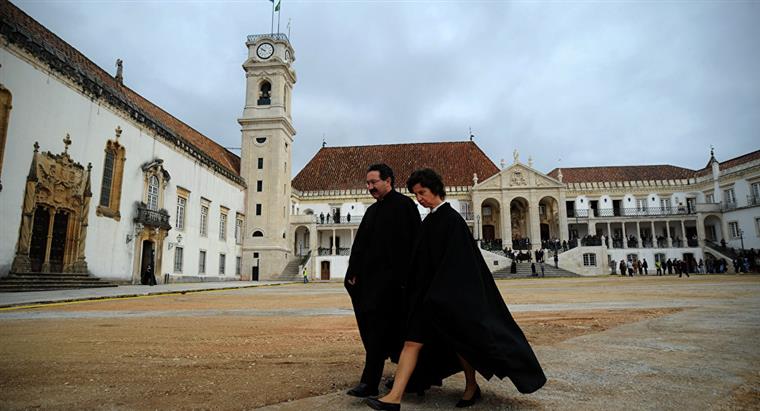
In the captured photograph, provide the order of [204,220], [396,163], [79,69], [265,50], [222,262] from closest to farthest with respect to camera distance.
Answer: [79,69] < [204,220] < [222,262] < [265,50] < [396,163]

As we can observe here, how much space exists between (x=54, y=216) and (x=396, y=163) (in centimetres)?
3765

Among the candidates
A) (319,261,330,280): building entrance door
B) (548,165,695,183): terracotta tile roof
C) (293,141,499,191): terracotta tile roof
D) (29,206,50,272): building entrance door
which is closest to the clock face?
(293,141,499,191): terracotta tile roof

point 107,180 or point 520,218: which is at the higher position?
point 520,218

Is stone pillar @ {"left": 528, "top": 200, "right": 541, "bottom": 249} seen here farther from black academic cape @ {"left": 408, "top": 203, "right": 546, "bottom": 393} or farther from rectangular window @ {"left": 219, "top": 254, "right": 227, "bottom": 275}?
black academic cape @ {"left": 408, "top": 203, "right": 546, "bottom": 393}

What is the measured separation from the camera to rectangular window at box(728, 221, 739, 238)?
4212 centimetres

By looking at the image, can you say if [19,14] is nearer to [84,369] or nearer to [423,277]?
[84,369]

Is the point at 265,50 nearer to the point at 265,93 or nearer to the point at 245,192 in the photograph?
the point at 265,93

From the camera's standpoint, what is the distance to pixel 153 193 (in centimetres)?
2588

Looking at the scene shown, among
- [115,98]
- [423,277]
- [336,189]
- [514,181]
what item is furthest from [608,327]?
[336,189]

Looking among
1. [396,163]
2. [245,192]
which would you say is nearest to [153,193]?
[245,192]

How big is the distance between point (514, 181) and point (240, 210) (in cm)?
2769

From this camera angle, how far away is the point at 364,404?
2.69 m

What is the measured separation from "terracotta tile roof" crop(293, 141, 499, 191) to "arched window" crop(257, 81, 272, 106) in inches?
495

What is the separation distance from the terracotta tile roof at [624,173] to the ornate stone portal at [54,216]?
47.2 m
